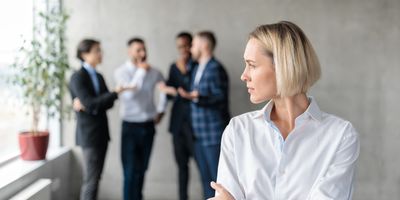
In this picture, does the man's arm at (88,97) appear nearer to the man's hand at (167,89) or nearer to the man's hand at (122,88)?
the man's hand at (122,88)

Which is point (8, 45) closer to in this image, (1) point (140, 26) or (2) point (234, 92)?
(1) point (140, 26)

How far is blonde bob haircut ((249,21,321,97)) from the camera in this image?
1.41 meters

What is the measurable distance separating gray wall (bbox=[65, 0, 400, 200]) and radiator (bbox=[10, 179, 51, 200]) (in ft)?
4.24

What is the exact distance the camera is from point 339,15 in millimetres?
4633

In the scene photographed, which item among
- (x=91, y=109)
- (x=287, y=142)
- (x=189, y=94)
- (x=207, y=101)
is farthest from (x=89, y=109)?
(x=287, y=142)

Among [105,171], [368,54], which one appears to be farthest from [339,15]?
[105,171]

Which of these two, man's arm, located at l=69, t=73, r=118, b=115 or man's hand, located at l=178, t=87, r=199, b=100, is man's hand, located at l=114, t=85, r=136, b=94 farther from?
man's hand, located at l=178, t=87, r=199, b=100

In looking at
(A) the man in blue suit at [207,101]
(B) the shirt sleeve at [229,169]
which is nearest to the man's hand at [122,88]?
(A) the man in blue suit at [207,101]

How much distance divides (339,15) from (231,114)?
1.62 meters

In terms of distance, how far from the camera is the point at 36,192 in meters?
3.20

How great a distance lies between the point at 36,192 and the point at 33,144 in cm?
63

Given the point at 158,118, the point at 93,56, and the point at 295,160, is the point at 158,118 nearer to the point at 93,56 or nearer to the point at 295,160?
the point at 93,56

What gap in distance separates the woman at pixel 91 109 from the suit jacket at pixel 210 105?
2.49 feet

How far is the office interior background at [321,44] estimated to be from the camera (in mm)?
4625
